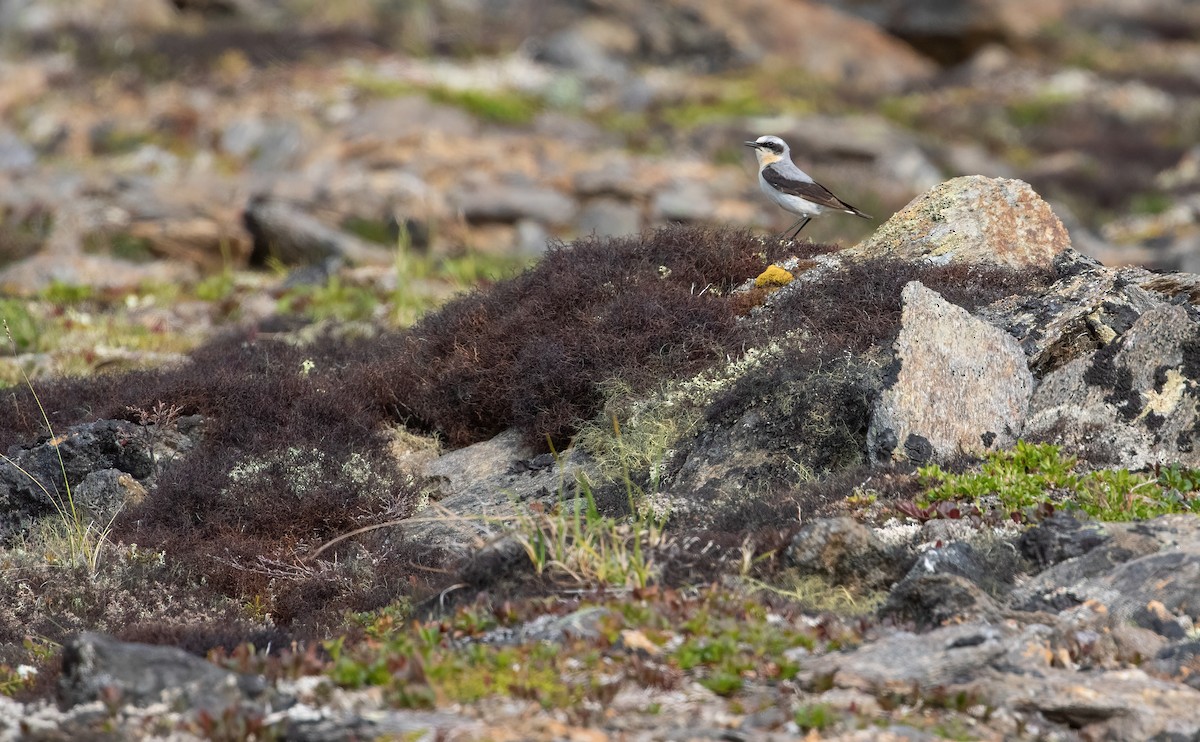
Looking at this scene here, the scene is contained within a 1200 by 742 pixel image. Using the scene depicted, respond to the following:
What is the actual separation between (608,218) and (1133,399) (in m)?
15.3

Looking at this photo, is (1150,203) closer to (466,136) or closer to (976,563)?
(466,136)

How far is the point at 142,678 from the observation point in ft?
16.2

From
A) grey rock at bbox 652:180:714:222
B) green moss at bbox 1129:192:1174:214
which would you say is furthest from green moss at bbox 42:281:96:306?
green moss at bbox 1129:192:1174:214

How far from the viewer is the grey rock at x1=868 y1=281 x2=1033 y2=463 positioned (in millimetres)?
7629

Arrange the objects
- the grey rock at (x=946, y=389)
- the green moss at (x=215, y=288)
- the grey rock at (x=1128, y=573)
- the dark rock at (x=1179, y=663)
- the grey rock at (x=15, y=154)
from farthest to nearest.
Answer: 1. the grey rock at (x=15, y=154)
2. the green moss at (x=215, y=288)
3. the grey rock at (x=946, y=389)
4. the grey rock at (x=1128, y=573)
5. the dark rock at (x=1179, y=663)

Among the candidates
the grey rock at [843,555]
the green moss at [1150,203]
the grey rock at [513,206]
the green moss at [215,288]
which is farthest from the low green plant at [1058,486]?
the green moss at [1150,203]

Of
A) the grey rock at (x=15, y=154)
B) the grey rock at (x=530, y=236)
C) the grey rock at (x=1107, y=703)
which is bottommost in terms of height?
the grey rock at (x=15, y=154)

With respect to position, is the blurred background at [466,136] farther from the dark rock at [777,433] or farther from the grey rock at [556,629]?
the grey rock at [556,629]

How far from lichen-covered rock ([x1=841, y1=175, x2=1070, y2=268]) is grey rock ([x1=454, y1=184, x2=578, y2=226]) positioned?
12.7 m

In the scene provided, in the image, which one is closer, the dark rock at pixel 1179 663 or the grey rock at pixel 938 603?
the dark rock at pixel 1179 663

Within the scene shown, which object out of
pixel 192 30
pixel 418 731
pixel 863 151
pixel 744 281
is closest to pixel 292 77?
pixel 192 30

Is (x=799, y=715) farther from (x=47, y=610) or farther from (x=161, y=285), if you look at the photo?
(x=161, y=285)

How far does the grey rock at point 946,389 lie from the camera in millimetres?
7629

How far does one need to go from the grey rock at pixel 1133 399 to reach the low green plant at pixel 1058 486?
0.87 feet
